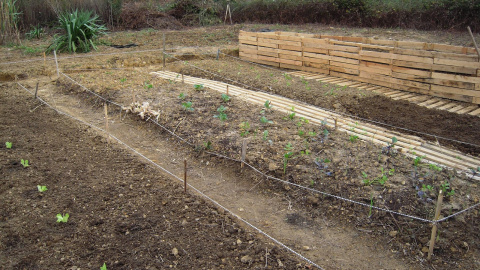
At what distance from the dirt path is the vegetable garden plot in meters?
0.20

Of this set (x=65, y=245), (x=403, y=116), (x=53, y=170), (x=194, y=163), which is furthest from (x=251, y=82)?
→ (x=65, y=245)

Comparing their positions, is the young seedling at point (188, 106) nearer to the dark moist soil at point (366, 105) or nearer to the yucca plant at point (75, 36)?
the dark moist soil at point (366, 105)

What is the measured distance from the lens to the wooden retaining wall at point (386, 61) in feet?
21.8

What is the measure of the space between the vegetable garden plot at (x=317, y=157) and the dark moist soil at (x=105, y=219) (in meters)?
0.92

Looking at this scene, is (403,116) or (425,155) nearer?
(425,155)

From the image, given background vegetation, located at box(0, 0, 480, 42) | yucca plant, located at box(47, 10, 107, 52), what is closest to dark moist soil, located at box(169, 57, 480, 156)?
yucca plant, located at box(47, 10, 107, 52)

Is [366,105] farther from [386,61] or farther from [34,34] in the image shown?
[34,34]

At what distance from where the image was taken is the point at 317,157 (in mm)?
4219

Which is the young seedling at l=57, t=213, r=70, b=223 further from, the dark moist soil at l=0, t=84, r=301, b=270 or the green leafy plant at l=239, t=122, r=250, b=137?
the green leafy plant at l=239, t=122, r=250, b=137

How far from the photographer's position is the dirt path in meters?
3.08

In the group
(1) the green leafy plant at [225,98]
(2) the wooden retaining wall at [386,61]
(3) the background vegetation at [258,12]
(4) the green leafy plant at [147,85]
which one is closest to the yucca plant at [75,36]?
(3) the background vegetation at [258,12]

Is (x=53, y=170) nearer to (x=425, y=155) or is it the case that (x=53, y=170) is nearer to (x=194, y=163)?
(x=194, y=163)

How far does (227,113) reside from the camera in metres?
5.53

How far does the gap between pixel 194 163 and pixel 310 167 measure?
4.49ft
